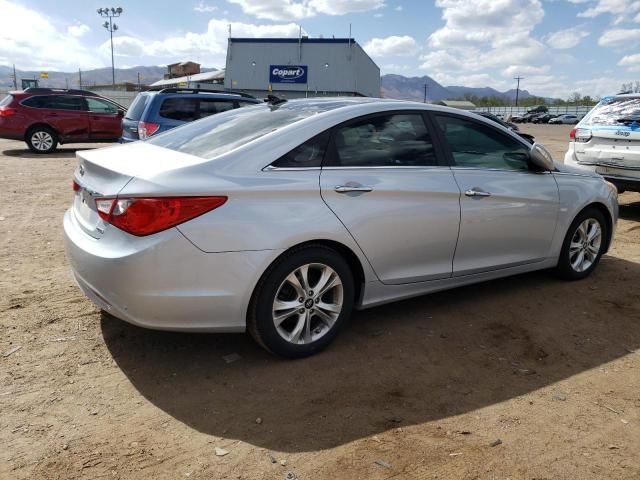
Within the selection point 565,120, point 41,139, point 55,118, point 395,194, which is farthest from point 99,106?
point 565,120

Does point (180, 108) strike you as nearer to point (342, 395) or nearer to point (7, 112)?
point (7, 112)

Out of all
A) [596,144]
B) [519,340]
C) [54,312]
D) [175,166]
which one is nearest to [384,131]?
[175,166]

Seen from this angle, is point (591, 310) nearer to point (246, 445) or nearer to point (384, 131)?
point (384, 131)

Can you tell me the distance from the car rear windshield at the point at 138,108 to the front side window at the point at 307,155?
7045 millimetres

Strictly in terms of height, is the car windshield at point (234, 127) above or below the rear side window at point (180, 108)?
below

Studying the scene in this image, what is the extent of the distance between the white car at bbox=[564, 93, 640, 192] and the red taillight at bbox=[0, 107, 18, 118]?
13.2 meters

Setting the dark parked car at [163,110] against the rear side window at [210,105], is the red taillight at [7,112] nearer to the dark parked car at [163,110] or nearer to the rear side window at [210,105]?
the dark parked car at [163,110]

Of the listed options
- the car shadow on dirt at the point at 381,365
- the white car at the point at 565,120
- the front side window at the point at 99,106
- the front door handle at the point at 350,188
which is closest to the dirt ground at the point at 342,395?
the car shadow on dirt at the point at 381,365

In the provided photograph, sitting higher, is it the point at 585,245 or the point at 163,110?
the point at 163,110

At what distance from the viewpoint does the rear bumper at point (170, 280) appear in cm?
278

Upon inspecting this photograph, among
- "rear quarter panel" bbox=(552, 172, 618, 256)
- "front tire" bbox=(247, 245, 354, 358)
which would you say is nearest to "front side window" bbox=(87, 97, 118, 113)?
"rear quarter panel" bbox=(552, 172, 618, 256)

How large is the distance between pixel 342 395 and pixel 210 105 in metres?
8.44

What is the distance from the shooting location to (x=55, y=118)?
48.0 ft

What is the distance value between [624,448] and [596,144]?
6060 mm
